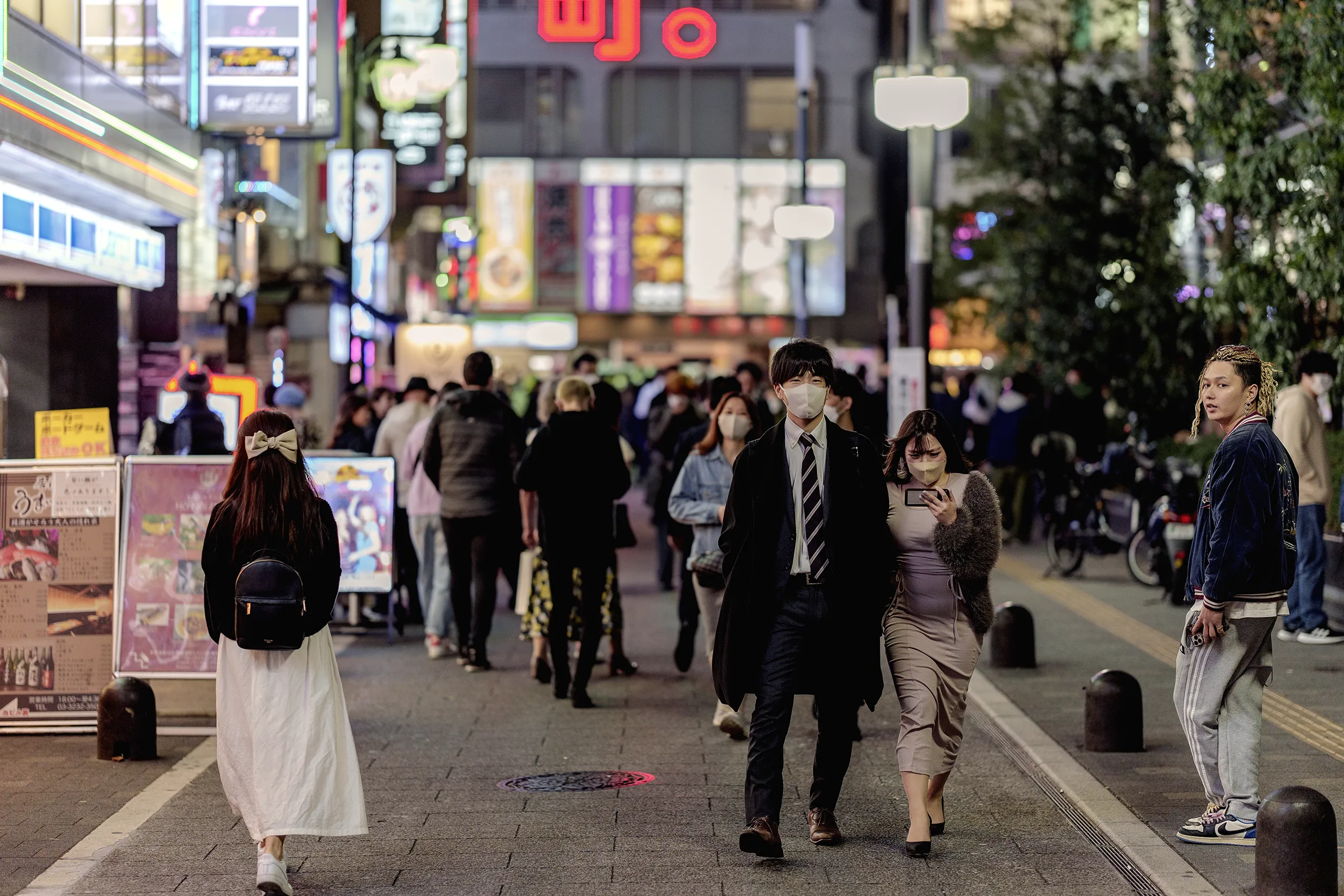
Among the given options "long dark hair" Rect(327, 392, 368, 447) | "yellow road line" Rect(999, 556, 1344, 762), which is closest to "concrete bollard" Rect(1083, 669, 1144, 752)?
"yellow road line" Rect(999, 556, 1344, 762)

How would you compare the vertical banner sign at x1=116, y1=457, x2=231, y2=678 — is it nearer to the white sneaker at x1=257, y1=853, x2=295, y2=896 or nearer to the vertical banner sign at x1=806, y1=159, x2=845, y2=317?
the white sneaker at x1=257, y1=853, x2=295, y2=896

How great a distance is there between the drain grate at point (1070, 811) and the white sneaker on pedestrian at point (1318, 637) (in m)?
3.53

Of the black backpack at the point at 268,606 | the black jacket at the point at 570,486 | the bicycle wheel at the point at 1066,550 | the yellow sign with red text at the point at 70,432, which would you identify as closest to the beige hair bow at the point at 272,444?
the black backpack at the point at 268,606

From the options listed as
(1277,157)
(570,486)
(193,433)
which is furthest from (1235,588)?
(193,433)

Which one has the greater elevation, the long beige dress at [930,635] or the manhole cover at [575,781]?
the long beige dress at [930,635]

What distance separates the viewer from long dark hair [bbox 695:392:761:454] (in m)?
9.53

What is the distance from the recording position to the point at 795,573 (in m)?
6.72

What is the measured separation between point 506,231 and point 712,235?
20.0 feet

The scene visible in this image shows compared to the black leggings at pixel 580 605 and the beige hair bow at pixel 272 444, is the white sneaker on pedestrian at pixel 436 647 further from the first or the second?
the beige hair bow at pixel 272 444

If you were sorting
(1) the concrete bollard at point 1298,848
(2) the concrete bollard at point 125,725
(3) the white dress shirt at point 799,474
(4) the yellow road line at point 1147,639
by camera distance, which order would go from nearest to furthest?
(1) the concrete bollard at point 1298,848 → (3) the white dress shirt at point 799,474 → (2) the concrete bollard at point 125,725 → (4) the yellow road line at point 1147,639

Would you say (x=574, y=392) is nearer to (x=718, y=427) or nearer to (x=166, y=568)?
(x=718, y=427)

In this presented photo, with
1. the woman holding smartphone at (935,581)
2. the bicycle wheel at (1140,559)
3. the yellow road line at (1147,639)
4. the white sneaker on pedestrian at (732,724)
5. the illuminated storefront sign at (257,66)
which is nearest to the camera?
the woman holding smartphone at (935,581)

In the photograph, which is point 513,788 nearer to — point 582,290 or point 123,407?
point 123,407

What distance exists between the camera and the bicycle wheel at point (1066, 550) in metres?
17.5
